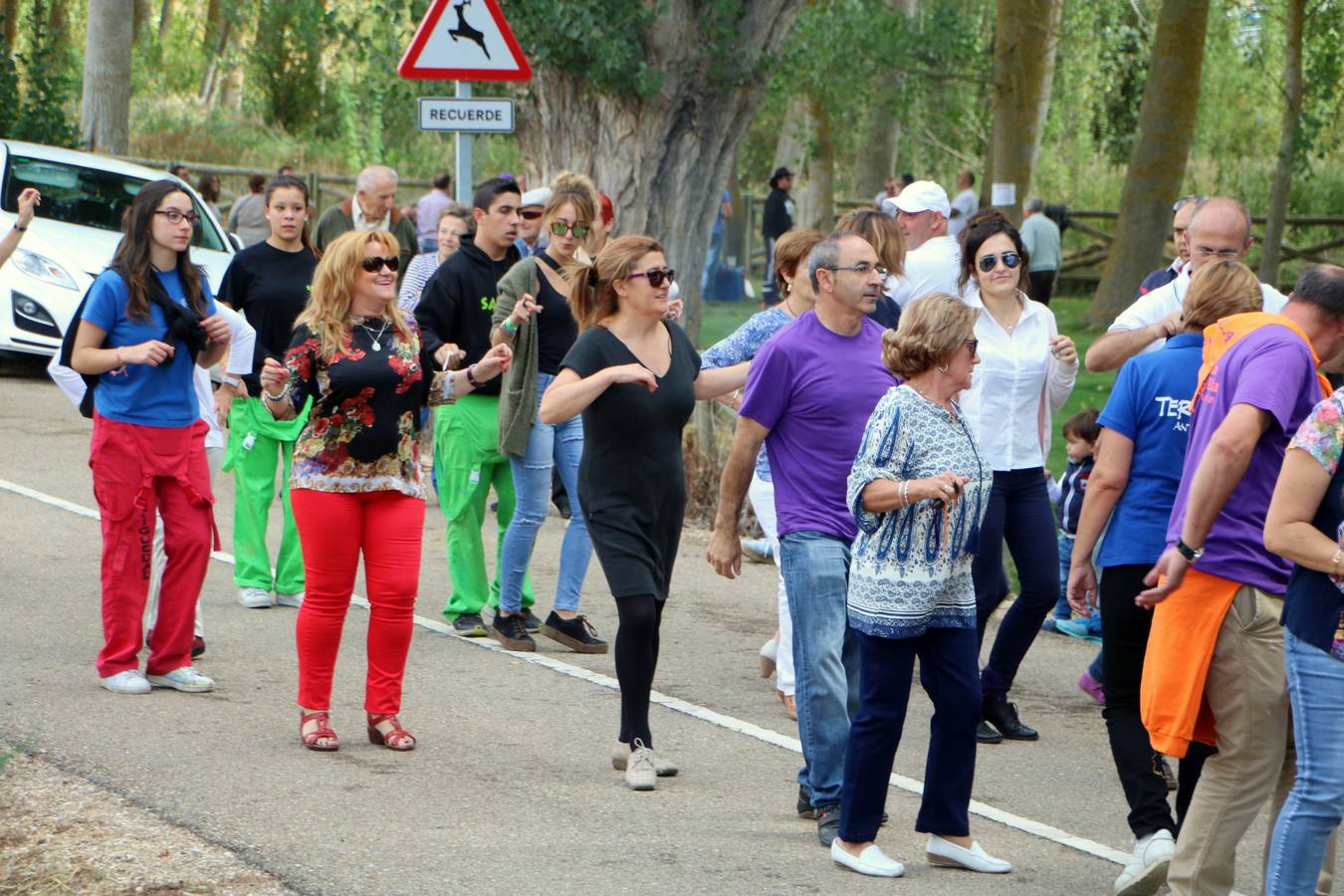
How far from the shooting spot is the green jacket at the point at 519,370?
7895mm

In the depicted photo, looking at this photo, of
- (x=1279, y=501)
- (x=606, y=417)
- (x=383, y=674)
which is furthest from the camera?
(x=383, y=674)

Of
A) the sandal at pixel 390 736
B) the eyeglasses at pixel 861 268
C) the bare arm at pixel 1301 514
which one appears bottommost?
the sandal at pixel 390 736

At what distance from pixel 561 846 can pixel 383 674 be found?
4.32 feet

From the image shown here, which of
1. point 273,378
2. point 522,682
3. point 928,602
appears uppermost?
point 273,378

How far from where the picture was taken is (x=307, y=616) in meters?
6.37

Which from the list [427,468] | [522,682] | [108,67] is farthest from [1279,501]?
[108,67]

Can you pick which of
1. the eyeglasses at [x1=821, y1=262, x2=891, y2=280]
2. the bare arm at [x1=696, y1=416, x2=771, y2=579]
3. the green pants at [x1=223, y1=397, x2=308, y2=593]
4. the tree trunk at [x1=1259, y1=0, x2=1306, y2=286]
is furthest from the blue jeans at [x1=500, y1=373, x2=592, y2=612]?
the tree trunk at [x1=1259, y1=0, x2=1306, y2=286]

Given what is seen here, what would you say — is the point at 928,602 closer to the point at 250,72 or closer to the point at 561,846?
the point at 561,846

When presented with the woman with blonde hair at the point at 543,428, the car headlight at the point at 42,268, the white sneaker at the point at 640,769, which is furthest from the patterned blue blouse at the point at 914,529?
the car headlight at the point at 42,268

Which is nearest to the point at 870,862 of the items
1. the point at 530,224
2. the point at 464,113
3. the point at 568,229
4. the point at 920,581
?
the point at 920,581

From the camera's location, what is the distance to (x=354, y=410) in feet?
20.6

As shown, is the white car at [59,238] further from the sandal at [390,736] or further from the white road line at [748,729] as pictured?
the sandal at [390,736]

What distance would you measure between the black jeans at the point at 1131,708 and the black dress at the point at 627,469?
57.2 inches

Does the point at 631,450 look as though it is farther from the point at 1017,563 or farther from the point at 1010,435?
the point at 1017,563
